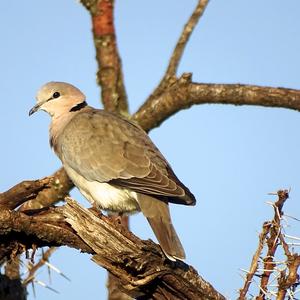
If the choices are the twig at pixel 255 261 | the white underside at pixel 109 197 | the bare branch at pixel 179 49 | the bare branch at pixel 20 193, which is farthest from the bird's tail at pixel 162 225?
the bare branch at pixel 179 49

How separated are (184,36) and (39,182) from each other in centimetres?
294

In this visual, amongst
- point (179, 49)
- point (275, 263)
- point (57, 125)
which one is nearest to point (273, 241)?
point (275, 263)

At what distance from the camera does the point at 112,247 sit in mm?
4734

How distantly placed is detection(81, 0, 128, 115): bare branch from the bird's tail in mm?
2144

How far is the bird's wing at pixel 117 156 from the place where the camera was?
560 cm

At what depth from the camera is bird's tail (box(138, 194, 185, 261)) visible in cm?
497

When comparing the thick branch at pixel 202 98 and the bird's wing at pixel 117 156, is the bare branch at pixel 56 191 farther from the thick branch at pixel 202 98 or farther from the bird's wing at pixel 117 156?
the thick branch at pixel 202 98

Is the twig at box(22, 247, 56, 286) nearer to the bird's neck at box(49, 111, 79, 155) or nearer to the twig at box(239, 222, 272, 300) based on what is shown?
the bird's neck at box(49, 111, 79, 155)

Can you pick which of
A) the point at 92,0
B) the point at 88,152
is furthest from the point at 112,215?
the point at 92,0

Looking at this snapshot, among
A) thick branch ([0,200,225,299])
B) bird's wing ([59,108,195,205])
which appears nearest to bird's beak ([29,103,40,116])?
bird's wing ([59,108,195,205])

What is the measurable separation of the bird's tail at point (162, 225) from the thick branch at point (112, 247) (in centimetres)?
8

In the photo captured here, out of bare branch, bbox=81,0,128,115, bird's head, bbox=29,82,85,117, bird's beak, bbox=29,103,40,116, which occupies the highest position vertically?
bare branch, bbox=81,0,128,115

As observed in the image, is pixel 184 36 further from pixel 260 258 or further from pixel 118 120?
pixel 260 258

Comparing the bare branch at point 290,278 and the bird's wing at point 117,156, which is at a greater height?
the bird's wing at point 117,156
